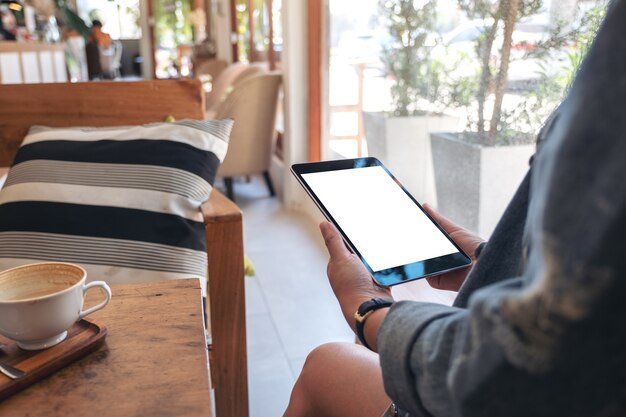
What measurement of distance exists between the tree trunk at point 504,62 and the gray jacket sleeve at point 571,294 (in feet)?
3.88

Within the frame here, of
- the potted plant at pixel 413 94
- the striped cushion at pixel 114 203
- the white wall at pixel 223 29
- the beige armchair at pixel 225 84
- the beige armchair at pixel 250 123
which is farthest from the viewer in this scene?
the white wall at pixel 223 29

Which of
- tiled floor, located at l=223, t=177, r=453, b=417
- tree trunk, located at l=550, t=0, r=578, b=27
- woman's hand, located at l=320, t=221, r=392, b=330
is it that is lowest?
tiled floor, located at l=223, t=177, r=453, b=417

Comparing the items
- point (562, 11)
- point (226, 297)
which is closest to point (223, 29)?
point (562, 11)

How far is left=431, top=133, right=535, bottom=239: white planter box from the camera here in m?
1.50

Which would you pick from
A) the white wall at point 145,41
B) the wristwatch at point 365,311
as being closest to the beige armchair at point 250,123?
the wristwatch at point 365,311

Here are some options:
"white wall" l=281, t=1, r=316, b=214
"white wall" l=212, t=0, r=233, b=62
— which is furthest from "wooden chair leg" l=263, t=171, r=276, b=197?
"white wall" l=212, t=0, r=233, b=62

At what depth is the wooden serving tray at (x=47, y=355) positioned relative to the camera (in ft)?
1.90

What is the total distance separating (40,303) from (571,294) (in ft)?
1.67

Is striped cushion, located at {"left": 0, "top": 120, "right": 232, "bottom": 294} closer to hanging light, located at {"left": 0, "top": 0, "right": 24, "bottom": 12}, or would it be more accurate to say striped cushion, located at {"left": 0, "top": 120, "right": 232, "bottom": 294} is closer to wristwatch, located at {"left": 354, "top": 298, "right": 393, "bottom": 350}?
wristwatch, located at {"left": 354, "top": 298, "right": 393, "bottom": 350}

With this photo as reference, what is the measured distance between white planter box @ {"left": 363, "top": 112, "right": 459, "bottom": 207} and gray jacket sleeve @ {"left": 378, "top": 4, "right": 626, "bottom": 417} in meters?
1.41

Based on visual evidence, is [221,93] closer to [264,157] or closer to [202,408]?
[264,157]

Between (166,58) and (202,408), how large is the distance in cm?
787

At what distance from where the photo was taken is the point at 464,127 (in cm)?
166

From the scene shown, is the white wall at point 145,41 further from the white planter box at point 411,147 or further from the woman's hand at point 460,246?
the woman's hand at point 460,246
